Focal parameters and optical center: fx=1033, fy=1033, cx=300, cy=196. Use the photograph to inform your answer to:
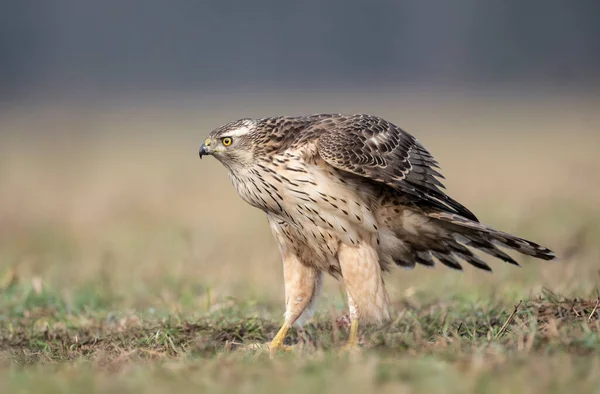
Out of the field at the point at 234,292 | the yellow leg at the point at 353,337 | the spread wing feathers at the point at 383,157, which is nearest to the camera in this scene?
the field at the point at 234,292

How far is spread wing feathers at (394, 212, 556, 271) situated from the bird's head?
49.5 inches

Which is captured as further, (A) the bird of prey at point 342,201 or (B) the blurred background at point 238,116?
(B) the blurred background at point 238,116

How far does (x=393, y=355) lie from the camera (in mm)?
5234

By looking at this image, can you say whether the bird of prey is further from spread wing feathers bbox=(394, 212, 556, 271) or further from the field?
the field

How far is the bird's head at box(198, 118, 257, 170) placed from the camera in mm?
6578

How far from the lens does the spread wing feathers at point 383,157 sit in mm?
6371

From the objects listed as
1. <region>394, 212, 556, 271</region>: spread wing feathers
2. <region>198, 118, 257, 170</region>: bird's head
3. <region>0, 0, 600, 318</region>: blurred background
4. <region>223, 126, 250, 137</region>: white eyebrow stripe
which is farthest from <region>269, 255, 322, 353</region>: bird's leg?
<region>0, 0, 600, 318</region>: blurred background

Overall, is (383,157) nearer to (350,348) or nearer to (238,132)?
(238,132)

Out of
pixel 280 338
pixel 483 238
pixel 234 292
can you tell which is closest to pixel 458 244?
pixel 483 238

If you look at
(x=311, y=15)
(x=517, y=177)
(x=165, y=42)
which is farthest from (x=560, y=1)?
(x=517, y=177)

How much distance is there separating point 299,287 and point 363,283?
19.3 inches

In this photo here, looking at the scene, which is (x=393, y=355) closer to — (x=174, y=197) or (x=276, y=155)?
(x=276, y=155)

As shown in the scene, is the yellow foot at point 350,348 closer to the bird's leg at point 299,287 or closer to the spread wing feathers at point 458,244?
the bird's leg at point 299,287

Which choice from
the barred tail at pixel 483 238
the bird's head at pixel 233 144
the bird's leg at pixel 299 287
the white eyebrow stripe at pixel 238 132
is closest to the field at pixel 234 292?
the bird's leg at pixel 299 287
